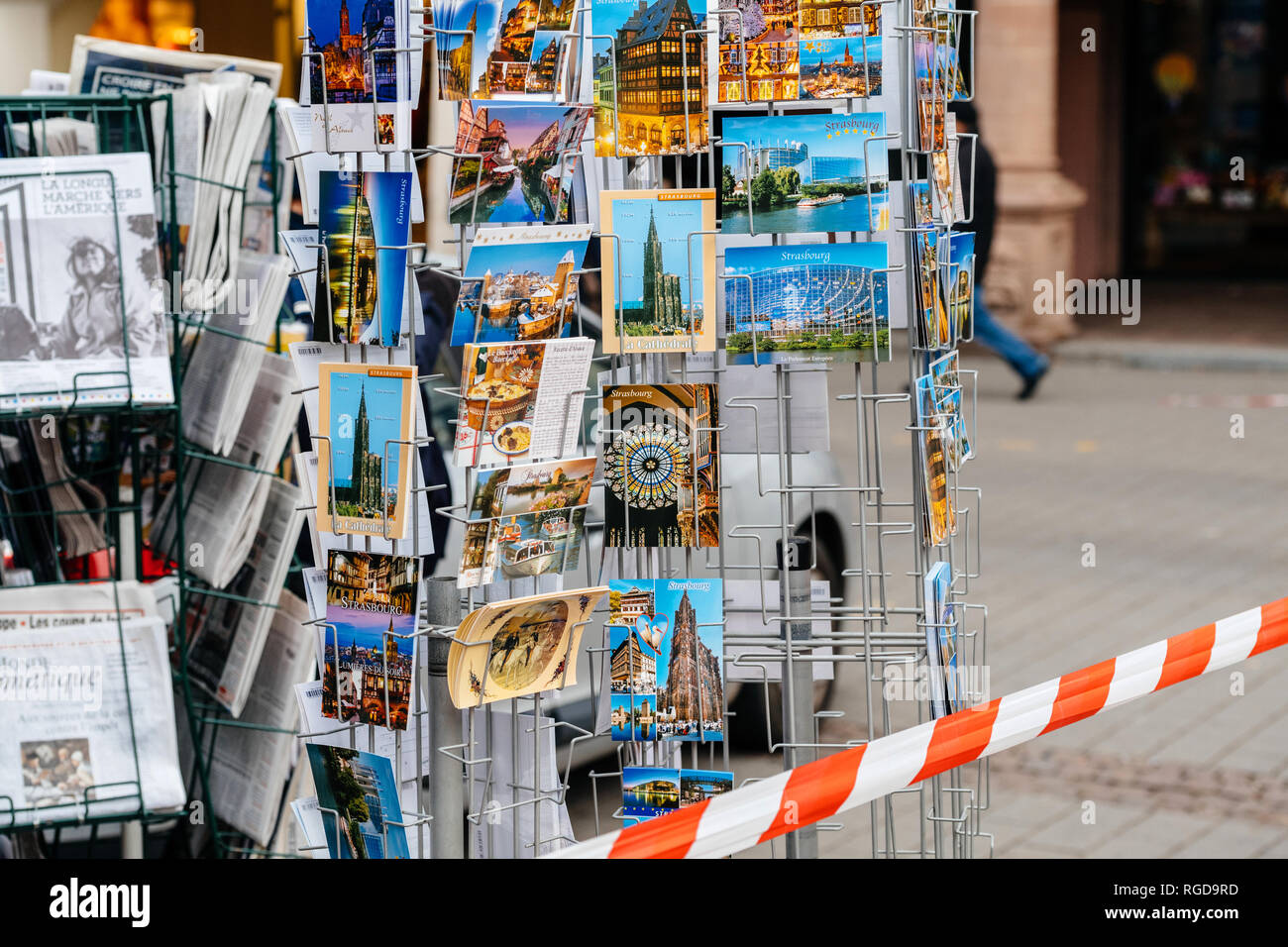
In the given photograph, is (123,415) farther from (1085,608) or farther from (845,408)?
(845,408)

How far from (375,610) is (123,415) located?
113 cm

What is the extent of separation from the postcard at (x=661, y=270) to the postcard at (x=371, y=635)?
480mm

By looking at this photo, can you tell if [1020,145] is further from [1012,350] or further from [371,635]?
[371,635]

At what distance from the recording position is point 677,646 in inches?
102

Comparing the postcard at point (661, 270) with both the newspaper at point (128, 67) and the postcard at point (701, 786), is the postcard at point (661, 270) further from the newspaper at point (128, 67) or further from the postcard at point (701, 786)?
the newspaper at point (128, 67)

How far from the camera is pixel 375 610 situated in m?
2.54

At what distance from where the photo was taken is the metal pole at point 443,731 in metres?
2.49

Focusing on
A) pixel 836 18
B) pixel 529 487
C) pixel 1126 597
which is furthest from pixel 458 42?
pixel 1126 597

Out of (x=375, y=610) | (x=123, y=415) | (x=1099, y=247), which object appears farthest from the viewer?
(x=1099, y=247)

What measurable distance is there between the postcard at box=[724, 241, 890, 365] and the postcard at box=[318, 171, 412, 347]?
1.61 ft

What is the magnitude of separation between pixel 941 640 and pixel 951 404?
15.3 inches

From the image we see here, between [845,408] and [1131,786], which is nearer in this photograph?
[1131,786]

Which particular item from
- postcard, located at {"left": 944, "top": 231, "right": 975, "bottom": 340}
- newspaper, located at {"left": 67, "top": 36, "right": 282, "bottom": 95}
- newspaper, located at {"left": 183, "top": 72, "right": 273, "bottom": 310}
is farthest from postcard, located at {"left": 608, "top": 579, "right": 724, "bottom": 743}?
newspaper, located at {"left": 67, "top": 36, "right": 282, "bottom": 95}
